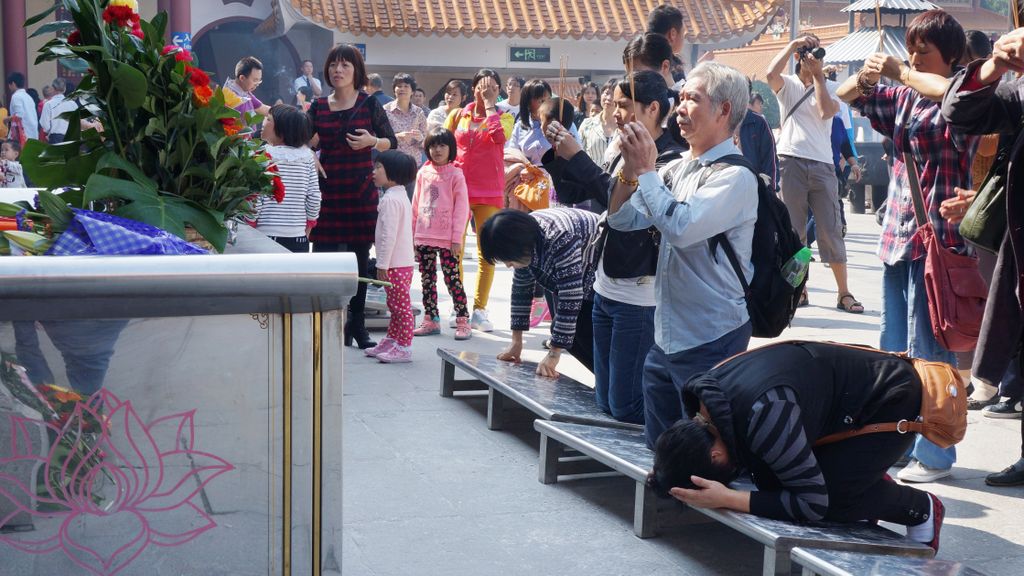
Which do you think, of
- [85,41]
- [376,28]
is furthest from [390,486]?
[376,28]

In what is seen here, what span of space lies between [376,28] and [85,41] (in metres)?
15.0

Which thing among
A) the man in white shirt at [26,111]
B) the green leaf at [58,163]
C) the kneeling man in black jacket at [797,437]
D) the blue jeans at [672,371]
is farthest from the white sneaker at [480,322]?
the man in white shirt at [26,111]

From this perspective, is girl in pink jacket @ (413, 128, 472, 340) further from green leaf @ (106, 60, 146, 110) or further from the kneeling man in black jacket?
green leaf @ (106, 60, 146, 110)

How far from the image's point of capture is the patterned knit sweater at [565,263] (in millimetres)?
5012

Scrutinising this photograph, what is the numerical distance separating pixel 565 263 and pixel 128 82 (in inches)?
92.6

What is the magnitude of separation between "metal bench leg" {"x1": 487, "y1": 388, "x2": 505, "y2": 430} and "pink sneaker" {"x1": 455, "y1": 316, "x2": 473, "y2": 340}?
6.87 ft

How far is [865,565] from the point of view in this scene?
2.95 meters

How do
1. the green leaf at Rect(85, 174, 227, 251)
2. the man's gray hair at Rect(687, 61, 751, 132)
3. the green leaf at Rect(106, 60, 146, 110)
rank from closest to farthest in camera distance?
the green leaf at Rect(85, 174, 227, 251) < the green leaf at Rect(106, 60, 146, 110) < the man's gray hair at Rect(687, 61, 751, 132)

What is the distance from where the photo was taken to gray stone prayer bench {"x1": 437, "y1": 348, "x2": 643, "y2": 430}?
14.7 feet

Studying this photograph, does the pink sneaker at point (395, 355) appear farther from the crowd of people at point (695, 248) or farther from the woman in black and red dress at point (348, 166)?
the woman in black and red dress at point (348, 166)

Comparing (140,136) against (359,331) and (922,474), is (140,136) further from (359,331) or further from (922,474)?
(359,331)

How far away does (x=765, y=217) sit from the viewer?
3768 millimetres

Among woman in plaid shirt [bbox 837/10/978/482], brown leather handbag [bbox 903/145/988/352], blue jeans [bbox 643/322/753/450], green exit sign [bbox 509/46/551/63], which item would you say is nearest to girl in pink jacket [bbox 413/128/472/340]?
woman in plaid shirt [bbox 837/10/978/482]

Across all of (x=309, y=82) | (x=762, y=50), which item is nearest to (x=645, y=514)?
(x=309, y=82)
